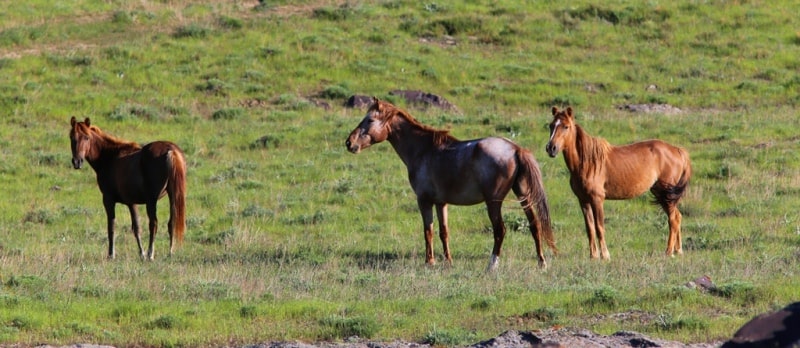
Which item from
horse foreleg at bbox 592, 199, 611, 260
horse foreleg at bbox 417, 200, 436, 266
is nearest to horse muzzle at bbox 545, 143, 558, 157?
horse foreleg at bbox 592, 199, 611, 260

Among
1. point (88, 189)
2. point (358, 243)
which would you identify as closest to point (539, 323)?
point (358, 243)

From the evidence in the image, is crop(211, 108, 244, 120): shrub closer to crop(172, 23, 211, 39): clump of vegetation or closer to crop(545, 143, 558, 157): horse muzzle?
crop(172, 23, 211, 39): clump of vegetation

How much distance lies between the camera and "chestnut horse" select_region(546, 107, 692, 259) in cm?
1583

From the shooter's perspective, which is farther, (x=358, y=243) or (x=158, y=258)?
(x=358, y=243)

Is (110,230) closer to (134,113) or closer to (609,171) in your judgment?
(609,171)

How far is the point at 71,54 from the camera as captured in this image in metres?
30.9

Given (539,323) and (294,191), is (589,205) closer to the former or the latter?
(539,323)

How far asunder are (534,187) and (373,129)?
2619mm

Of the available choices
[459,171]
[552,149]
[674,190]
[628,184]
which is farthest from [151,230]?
[674,190]

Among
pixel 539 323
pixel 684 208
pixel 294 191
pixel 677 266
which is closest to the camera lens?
pixel 539 323

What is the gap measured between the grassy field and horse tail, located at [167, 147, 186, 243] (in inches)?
20.9

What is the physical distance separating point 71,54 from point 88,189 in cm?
1010

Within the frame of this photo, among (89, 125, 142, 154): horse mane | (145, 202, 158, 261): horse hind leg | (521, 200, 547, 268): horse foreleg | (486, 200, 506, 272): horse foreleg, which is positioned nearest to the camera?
(486, 200, 506, 272): horse foreleg

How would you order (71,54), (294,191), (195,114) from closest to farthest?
(294,191), (195,114), (71,54)
